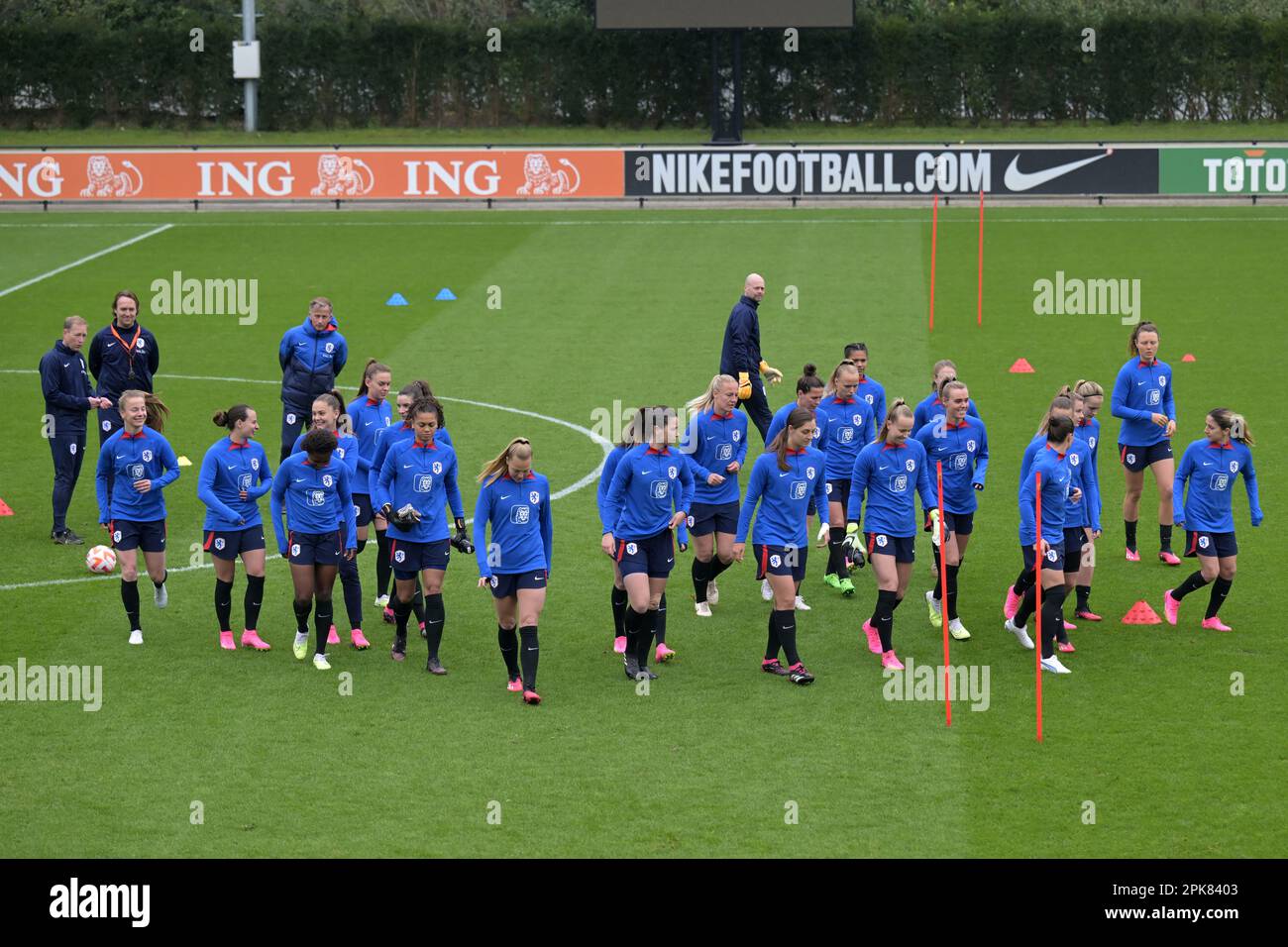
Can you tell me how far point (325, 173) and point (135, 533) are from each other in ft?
95.2

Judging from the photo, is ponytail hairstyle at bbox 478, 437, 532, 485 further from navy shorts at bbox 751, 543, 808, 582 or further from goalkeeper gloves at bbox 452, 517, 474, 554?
navy shorts at bbox 751, 543, 808, 582

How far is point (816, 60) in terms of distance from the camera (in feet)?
184

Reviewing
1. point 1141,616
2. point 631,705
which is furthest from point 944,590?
point 631,705

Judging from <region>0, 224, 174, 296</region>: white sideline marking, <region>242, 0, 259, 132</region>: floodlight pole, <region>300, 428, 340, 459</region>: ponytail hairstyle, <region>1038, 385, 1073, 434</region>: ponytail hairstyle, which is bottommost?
<region>300, 428, 340, 459</region>: ponytail hairstyle

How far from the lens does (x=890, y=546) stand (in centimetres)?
1423

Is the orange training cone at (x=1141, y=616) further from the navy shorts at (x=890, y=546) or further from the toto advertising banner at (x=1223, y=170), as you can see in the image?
the toto advertising banner at (x=1223, y=170)

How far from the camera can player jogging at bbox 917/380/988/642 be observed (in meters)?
15.0

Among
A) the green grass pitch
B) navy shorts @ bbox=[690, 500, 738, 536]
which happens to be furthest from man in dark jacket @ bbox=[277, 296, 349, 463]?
navy shorts @ bbox=[690, 500, 738, 536]

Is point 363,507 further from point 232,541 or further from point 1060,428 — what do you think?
point 1060,428

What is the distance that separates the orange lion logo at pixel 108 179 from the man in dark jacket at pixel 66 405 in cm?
2574

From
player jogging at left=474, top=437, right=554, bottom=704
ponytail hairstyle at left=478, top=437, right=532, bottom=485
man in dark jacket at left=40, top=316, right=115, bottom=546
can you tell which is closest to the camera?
ponytail hairstyle at left=478, top=437, right=532, bottom=485

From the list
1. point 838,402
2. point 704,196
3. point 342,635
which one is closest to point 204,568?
point 342,635

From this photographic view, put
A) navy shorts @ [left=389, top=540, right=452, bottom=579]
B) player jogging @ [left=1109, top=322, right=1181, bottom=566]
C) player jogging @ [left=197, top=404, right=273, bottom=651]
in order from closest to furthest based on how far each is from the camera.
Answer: navy shorts @ [left=389, top=540, right=452, bottom=579] → player jogging @ [left=197, top=404, right=273, bottom=651] → player jogging @ [left=1109, top=322, right=1181, bottom=566]

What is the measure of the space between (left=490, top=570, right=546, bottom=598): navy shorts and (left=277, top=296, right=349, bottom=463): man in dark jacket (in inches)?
237
